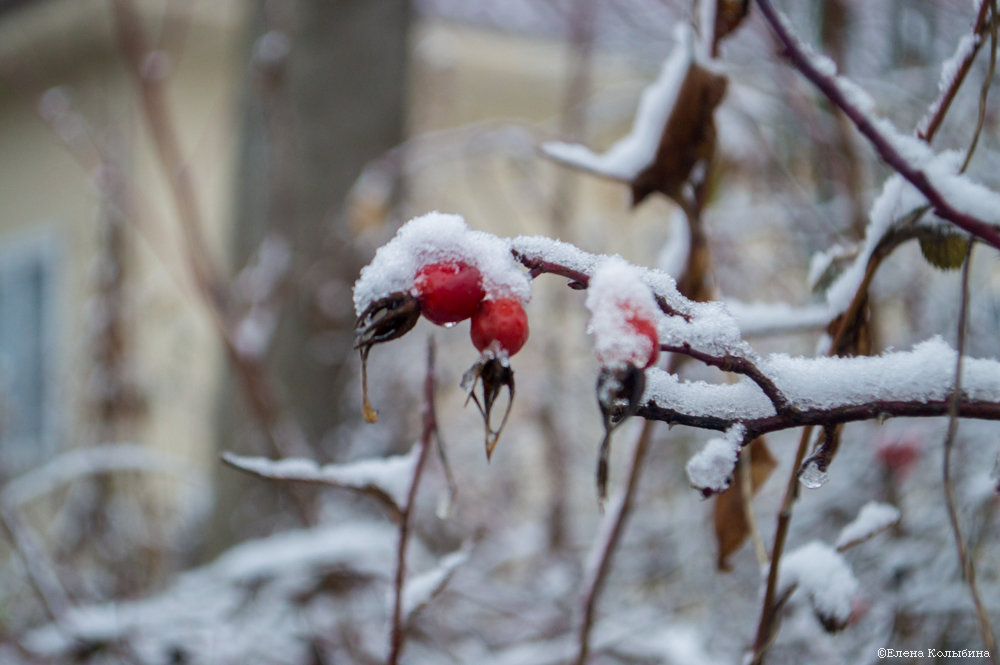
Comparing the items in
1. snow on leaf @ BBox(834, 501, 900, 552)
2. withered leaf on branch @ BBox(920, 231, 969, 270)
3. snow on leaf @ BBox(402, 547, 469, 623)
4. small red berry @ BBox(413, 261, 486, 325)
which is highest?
withered leaf on branch @ BBox(920, 231, 969, 270)

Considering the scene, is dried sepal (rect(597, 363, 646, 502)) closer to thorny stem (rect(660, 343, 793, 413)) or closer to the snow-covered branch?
thorny stem (rect(660, 343, 793, 413))

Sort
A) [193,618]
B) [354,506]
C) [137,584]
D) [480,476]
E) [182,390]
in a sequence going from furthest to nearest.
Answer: [182,390] → [480,476] → [354,506] → [137,584] → [193,618]

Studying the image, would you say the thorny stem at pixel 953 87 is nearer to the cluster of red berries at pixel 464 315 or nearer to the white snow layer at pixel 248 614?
the cluster of red berries at pixel 464 315

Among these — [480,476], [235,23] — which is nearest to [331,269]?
[480,476]

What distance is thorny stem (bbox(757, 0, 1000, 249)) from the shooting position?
45 cm

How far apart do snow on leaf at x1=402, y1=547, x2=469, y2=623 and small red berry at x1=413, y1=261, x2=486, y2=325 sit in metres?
0.30

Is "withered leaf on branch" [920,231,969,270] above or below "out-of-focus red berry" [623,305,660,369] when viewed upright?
above

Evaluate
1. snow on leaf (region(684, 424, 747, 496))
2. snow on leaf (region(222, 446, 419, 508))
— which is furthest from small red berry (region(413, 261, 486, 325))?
snow on leaf (region(222, 446, 419, 508))

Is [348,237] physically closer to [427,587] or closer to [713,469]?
[427,587]

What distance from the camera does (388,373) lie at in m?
2.69

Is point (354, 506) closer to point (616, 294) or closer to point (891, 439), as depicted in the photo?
point (891, 439)

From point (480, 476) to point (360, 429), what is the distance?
2.38 feet

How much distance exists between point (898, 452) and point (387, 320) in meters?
1.19

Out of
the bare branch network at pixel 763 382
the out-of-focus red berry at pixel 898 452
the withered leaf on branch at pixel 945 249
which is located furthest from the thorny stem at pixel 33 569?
the out-of-focus red berry at pixel 898 452
